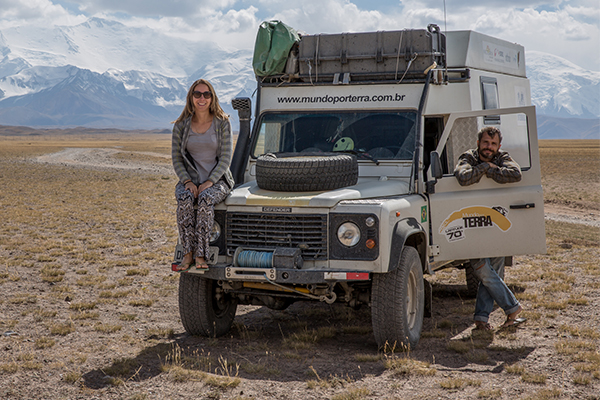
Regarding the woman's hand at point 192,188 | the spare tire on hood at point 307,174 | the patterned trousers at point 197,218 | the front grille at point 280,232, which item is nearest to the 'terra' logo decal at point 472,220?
the spare tire on hood at point 307,174

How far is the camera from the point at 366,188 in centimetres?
632

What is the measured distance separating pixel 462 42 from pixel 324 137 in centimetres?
219

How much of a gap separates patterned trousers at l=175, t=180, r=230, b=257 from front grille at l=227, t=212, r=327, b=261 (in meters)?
0.24

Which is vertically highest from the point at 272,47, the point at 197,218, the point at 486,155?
the point at 272,47

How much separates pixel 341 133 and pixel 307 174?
1.36 meters

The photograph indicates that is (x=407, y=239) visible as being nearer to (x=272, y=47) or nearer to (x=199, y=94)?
(x=199, y=94)

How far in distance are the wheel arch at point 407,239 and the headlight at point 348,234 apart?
1.12ft

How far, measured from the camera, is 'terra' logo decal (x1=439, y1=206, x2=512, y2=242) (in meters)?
6.84

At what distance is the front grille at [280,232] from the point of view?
597cm

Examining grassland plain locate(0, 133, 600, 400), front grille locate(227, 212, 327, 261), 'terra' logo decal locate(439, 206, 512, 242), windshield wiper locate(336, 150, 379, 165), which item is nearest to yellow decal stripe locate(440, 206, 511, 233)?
'terra' logo decal locate(439, 206, 512, 242)

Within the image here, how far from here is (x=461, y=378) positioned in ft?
17.8

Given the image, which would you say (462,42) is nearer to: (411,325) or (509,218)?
(509,218)

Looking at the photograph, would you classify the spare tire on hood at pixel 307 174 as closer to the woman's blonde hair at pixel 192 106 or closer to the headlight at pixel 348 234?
the headlight at pixel 348 234

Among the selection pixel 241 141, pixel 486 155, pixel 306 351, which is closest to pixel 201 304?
pixel 306 351
